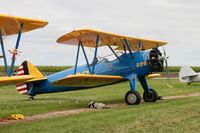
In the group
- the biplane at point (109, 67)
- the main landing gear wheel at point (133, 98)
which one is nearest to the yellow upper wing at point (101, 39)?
the biplane at point (109, 67)

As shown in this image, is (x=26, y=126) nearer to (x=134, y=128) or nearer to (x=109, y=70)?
(x=134, y=128)

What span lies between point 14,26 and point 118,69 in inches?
262

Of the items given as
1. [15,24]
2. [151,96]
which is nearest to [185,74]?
[151,96]

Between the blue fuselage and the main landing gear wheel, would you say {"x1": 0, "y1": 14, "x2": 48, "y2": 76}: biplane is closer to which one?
the main landing gear wheel

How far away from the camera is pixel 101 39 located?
16234 mm

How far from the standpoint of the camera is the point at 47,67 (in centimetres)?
5997

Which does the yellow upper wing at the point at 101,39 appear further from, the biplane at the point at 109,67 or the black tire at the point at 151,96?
the black tire at the point at 151,96

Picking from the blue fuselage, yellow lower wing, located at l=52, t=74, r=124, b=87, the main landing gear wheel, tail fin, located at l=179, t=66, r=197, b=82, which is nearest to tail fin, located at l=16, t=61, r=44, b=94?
the blue fuselage

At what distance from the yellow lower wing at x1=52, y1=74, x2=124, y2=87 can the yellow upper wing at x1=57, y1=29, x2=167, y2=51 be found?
1.73 meters

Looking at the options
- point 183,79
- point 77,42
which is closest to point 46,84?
point 77,42

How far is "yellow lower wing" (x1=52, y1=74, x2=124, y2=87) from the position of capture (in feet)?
45.6

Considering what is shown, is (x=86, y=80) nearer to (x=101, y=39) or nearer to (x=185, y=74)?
(x=101, y=39)

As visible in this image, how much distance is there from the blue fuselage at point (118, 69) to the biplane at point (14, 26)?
595cm

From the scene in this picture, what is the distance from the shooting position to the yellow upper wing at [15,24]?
377 inches
